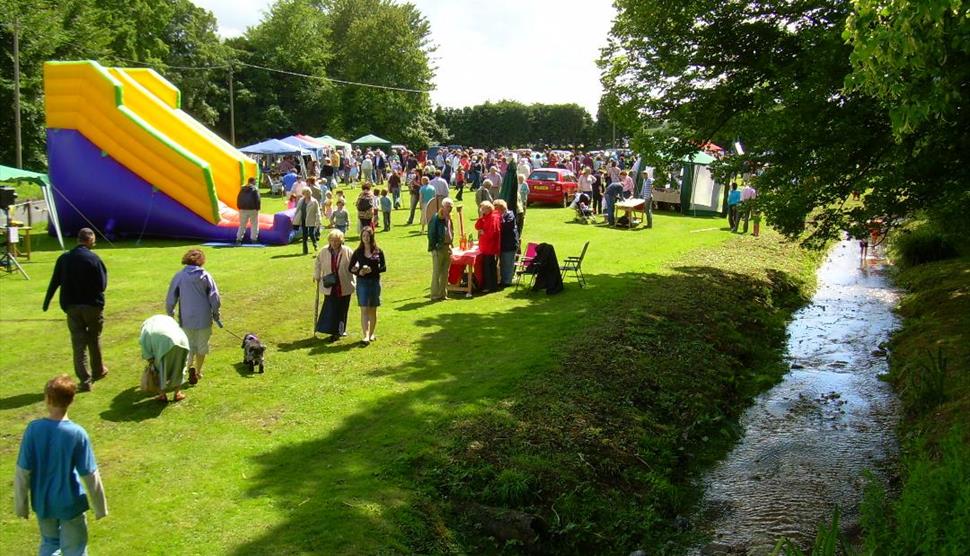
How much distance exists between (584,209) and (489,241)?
1233 cm

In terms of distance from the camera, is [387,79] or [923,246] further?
[387,79]

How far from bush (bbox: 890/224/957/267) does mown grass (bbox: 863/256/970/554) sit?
381 millimetres

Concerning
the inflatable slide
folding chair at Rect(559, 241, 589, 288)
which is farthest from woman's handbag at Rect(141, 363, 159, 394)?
the inflatable slide

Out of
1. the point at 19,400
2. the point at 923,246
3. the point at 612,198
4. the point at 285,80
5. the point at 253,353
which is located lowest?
the point at 19,400

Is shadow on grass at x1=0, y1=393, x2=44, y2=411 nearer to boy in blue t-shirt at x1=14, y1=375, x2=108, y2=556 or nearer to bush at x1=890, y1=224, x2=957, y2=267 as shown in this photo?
boy in blue t-shirt at x1=14, y1=375, x2=108, y2=556

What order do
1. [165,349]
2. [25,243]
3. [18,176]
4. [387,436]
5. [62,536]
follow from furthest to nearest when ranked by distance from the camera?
[25,243], [18,176], [165,349], [387,436], [62,536]

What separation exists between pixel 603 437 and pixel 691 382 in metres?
2.77

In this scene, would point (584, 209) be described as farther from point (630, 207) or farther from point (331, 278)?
point (331, 278)

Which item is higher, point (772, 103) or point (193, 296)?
point (772, 103)

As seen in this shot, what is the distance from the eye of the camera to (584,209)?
26.9 metres

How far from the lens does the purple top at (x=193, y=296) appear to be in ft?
31.1

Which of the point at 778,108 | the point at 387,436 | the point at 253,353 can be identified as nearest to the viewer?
the point at 387,436

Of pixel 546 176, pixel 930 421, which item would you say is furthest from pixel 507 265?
pixel 546 176

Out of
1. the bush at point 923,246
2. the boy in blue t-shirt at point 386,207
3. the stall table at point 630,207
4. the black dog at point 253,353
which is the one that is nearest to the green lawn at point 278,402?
the black dog at point 253,353
